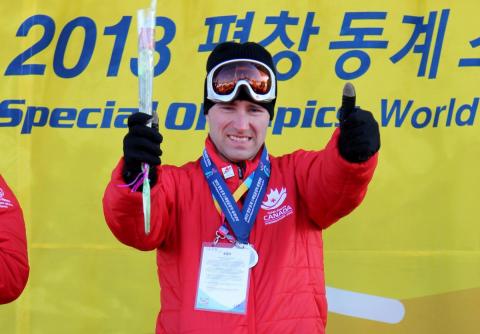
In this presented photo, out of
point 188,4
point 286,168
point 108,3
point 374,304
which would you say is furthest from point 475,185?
point 108,3

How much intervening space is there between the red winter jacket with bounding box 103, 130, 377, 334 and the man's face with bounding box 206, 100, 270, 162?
0.04 meters

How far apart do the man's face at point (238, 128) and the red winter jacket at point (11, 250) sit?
0.63 meters

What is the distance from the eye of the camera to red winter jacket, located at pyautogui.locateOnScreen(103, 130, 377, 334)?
6.84 feet

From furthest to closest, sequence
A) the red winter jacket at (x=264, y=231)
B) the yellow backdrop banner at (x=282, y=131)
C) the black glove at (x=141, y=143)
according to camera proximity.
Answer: the yellow backdrop banner at (x=282, y=131) → the red winter jacket at (x=264, y=231) → the black glove at (x=141, y=143)

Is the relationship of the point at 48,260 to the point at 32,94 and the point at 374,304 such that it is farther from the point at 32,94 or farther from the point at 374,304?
the point at 374,304

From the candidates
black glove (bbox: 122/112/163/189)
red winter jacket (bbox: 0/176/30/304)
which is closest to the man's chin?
black glove (bbox: 122/112/163/189)

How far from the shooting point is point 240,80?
2.25 m

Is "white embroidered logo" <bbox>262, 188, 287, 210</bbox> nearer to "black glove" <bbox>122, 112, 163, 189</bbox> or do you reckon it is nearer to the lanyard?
the lanyard

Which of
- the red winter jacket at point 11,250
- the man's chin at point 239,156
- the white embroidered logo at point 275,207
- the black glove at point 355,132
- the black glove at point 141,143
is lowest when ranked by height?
the red winter jacket at point 11,250

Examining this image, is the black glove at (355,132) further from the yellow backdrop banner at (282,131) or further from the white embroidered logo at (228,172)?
the yellow backdrop banner at (282,131)

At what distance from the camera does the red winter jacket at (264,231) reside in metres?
2.08

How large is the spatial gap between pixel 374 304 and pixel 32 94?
5.58ft

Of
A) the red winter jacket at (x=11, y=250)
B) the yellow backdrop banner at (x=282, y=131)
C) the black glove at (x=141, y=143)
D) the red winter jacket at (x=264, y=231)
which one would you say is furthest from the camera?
the yellow backdrop banner at (x=282, y=131)

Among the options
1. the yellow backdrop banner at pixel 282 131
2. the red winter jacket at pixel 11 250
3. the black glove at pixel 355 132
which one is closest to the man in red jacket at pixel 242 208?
the black glove at pixel 355 132
